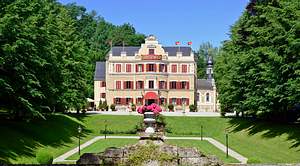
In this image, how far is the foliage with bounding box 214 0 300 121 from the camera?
91.1 feet

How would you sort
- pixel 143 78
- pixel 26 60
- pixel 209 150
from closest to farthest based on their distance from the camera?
pixel 26 60, pixel 209 150, pixel 143 78

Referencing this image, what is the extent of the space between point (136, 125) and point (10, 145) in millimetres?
21832

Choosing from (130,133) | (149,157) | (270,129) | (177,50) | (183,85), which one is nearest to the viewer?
(149,157)

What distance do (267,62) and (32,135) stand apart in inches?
690

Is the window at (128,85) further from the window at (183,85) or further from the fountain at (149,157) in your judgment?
the fountain at (149,157)

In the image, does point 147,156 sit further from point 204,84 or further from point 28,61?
point 204,84

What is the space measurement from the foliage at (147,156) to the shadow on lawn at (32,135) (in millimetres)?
10902

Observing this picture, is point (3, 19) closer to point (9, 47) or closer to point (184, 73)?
point (9, 47)

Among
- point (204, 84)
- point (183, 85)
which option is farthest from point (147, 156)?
point (204, 84)

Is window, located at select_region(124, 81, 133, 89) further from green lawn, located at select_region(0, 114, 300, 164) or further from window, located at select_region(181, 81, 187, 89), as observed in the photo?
green lawn, located at select_region(0, 114, 300, 164)

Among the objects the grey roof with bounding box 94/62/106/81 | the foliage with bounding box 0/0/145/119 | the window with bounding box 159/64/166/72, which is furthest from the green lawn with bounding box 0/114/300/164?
the grey roof with bounding box 94/62/106/81

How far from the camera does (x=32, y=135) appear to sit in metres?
30.3

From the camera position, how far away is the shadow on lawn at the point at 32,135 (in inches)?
960

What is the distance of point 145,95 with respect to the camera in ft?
219
